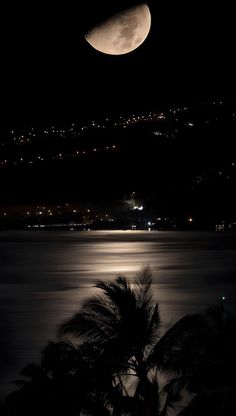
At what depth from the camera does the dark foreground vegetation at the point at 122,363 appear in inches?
230

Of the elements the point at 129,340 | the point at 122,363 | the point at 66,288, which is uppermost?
the point at 129,340

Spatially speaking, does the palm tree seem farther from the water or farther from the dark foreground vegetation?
the water

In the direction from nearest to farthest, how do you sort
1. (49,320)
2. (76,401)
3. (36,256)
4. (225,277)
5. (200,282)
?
(76,401) → (49,320) → (200,282) → (225,277) → (36,256)

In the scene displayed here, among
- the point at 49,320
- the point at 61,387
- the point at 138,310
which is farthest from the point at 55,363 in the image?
the point at 49,320

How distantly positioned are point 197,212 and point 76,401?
128644 mm

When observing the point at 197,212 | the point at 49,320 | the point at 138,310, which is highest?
the point at 197,212

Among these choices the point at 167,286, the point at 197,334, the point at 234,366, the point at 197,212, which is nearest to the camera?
the point at 234,366

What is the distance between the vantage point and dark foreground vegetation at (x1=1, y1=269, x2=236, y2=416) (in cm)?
584

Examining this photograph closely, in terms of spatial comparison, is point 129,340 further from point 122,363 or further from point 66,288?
point 66,288

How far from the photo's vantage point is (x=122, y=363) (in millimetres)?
6488

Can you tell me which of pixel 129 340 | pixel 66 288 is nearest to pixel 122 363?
pixel 129 340

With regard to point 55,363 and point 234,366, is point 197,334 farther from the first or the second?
point 55,363

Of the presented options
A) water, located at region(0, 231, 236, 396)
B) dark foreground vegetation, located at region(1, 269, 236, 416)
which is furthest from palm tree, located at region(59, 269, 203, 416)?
water, located at region(0, 231, 236, 396)

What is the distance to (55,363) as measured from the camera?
21.5 ft
